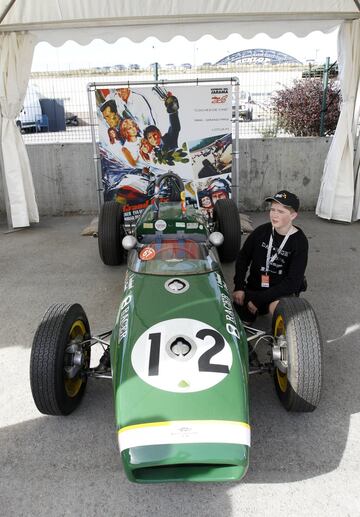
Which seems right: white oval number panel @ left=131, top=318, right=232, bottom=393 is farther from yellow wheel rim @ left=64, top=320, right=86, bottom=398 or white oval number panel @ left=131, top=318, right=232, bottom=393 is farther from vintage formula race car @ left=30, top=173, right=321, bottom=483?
yellow wheel rim @ left=64, top=320, right=86, bottom=398

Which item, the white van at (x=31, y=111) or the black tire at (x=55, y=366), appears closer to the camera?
the black tire at (x=55, y=366)

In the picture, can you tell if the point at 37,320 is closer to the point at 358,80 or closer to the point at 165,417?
the point at 165,417

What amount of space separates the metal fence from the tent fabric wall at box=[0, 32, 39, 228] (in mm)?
1255

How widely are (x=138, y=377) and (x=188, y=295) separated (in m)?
0.69

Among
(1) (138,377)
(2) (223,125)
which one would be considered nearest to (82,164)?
(2) (223,125)

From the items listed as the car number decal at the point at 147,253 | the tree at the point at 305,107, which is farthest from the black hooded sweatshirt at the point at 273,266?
the tree at the point at 305,107

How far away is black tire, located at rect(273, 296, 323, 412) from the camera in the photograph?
2.57 meters

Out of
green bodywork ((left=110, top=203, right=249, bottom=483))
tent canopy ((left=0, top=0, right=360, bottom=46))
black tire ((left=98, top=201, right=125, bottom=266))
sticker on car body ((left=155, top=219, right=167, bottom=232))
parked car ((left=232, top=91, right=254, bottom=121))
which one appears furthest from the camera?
parked car ((left=232, top=91, right=254, bottom=121))

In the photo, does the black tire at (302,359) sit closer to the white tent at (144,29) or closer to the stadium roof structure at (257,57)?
the white tent at (144,29)

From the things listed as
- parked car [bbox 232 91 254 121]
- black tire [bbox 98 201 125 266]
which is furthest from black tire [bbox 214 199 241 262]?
parked car [bbox 232 91 254 121]

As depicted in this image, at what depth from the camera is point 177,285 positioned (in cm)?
292

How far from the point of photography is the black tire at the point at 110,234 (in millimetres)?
5234

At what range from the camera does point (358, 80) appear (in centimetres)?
666

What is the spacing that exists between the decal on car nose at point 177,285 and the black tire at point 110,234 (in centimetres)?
240
